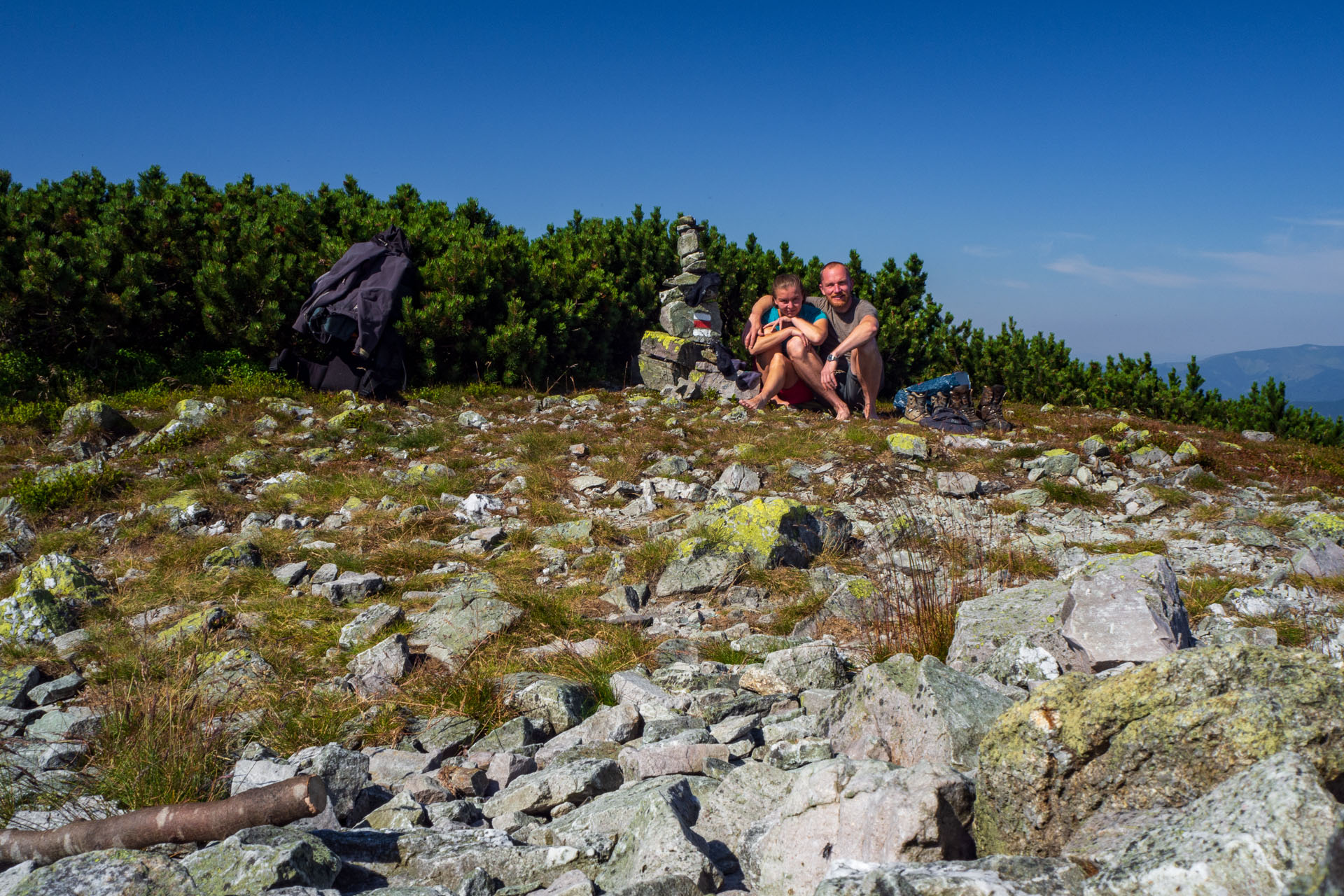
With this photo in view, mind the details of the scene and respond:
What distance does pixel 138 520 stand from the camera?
7.00 meters

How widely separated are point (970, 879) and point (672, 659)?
2.70m

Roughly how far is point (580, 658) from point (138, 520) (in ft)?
15.8

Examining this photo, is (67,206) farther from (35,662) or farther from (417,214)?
(35,662)

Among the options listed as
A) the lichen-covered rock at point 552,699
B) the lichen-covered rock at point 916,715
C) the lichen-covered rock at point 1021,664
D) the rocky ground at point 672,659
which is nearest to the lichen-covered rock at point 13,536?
the rocky ground at point 672,659

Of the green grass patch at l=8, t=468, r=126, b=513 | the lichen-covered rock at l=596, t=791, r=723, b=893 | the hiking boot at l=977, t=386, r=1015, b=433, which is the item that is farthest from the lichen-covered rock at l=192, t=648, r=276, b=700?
the hiking boot at l=977, t=386, r=1015, b=433

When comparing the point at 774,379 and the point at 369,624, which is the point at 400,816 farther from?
the point at 774,379

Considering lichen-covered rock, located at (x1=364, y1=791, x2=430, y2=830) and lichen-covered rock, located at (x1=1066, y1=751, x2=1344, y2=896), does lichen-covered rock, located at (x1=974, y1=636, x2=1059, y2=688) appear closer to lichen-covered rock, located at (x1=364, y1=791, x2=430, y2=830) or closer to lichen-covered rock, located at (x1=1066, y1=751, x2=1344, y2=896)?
lichen-covered rock, located at (x1=1066, y1=751, x2=1344, y2=896)

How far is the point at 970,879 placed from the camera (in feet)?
5.64

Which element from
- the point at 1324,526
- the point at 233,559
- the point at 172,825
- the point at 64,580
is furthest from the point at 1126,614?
the point at 64,580

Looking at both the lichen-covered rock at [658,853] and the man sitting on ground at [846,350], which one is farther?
Answer: the man sitting on ground at [846,350]

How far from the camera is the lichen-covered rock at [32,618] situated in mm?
4828

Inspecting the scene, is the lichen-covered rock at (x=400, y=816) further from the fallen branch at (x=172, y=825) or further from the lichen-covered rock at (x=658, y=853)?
the lichen-covered rock at (x=658, y=853)

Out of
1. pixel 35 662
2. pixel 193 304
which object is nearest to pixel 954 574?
pixel 35 662

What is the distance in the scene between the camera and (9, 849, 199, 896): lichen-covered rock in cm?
195
